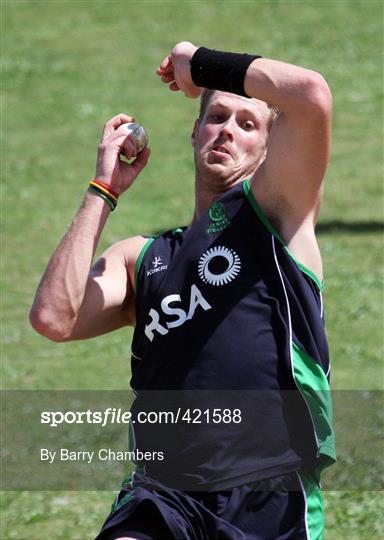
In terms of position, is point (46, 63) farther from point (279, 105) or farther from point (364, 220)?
point (279, 105)

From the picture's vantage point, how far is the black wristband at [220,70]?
367 cm

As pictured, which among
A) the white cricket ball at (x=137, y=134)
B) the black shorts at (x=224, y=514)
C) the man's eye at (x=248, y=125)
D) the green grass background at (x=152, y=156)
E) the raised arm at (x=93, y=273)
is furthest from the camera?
the green grass background at (x=152, y=156)

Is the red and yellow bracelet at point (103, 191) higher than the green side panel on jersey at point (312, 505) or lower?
higher

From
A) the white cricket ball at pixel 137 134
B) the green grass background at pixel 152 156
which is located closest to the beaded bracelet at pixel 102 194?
the white cricket ball at pixel 137 134

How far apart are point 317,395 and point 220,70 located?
→ 1.06m

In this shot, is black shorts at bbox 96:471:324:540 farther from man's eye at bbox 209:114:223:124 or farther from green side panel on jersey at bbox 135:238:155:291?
man's eye at bbox 209:114:223:124

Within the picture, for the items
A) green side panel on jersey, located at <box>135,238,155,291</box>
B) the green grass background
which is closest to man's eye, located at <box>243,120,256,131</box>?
green side panel on jersey, located at <box>135,238,155,291</box>

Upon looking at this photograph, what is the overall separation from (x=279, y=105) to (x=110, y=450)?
4.19 metres

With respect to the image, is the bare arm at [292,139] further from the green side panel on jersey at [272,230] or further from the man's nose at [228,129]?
the man's nose at [228,129]

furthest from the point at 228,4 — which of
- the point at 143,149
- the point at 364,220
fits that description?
the point at 143,149

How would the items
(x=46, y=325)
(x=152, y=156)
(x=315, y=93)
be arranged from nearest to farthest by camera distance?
1. (x=315, y=93)
2. (x=46, y=325)
3. (x=152, y=156)

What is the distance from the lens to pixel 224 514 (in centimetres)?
356

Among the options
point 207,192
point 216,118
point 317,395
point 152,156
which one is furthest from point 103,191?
point 152,156

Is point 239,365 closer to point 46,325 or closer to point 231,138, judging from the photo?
point 46,325
